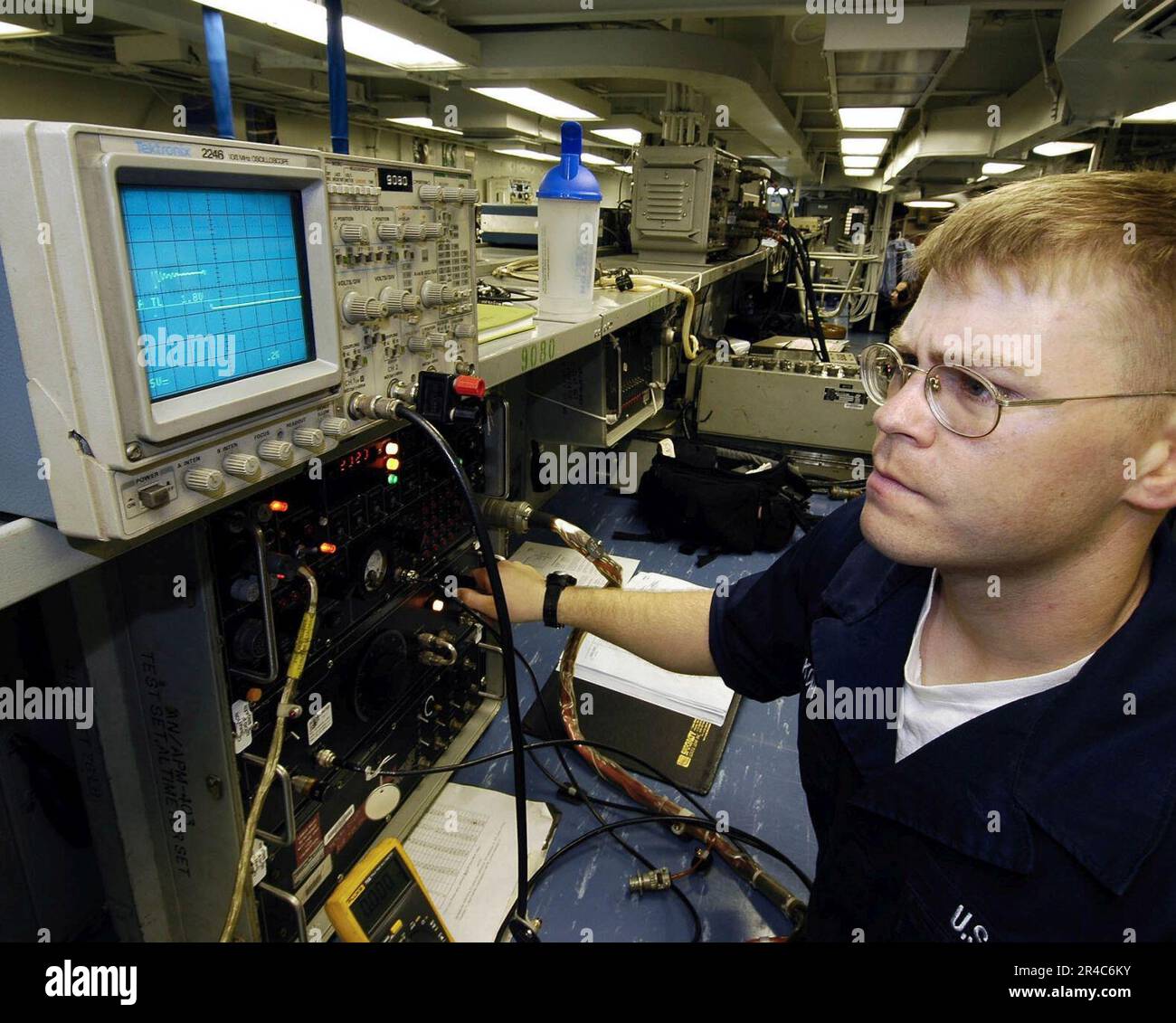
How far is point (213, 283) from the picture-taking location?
604mm

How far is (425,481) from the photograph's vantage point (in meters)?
1.24

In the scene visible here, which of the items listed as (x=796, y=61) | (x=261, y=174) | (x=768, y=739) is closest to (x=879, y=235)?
(x=796, y=61)

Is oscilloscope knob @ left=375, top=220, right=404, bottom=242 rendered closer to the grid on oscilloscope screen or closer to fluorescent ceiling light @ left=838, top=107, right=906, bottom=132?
the grid on oscilloscope screen

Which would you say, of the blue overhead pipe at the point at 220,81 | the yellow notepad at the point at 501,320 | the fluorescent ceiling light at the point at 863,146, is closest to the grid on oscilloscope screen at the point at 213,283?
the blue overhead pipe at the point at 220,81

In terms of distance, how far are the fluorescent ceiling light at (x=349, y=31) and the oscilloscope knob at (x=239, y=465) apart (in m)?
1.38

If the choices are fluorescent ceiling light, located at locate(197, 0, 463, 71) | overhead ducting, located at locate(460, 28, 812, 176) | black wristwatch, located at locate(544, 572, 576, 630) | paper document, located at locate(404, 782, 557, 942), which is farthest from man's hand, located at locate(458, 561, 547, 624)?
overhead ducting, located at locate(460, 28, 812, 176)

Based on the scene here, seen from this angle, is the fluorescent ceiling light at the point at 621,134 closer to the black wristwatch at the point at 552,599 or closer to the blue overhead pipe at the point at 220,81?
the black wristwatch at the point at 552,599

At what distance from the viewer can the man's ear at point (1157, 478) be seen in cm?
74

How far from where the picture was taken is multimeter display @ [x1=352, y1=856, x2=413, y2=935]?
1.03 metres

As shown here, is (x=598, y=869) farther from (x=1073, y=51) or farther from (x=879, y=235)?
(x=879, y=235)

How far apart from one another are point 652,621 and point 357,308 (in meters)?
0.79

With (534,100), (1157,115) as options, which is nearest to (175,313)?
(1157,115)

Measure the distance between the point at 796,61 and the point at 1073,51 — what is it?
2955 millimetres

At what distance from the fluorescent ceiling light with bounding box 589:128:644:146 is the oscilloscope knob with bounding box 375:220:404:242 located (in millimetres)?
5856
